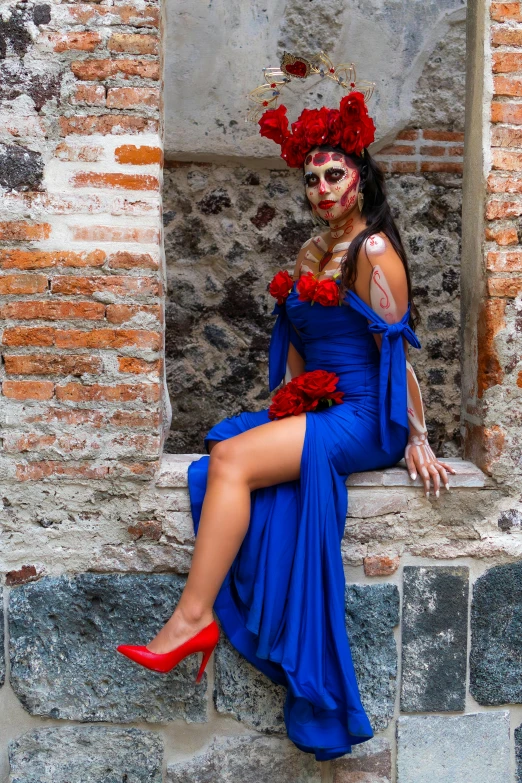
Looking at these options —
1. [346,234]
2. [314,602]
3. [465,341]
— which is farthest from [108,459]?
[465,341]

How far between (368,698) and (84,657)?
886 mm

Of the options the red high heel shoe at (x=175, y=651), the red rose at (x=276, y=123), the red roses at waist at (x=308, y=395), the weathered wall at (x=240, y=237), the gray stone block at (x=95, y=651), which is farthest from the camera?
the weathered wall at (x=240, y=237)

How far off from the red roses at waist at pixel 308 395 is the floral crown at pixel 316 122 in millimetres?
735

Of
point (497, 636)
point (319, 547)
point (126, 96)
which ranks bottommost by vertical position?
point (497, 636)

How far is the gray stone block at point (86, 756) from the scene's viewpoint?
254cm

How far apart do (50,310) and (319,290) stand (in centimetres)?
83

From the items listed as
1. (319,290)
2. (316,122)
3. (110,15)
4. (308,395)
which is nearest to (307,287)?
(319,290)

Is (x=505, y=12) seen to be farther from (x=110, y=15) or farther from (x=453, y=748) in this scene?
(x=453, y=748)

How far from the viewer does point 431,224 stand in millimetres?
4258

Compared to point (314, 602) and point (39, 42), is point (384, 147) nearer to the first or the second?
point (39, 42)

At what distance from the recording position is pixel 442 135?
165 inches

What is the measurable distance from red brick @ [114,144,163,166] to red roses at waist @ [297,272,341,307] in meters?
0.61

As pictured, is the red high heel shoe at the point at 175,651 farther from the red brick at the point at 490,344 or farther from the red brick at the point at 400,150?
the red brick at the point at 400,150

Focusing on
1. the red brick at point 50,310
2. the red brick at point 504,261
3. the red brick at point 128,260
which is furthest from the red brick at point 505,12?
the red brick at point 50,310
